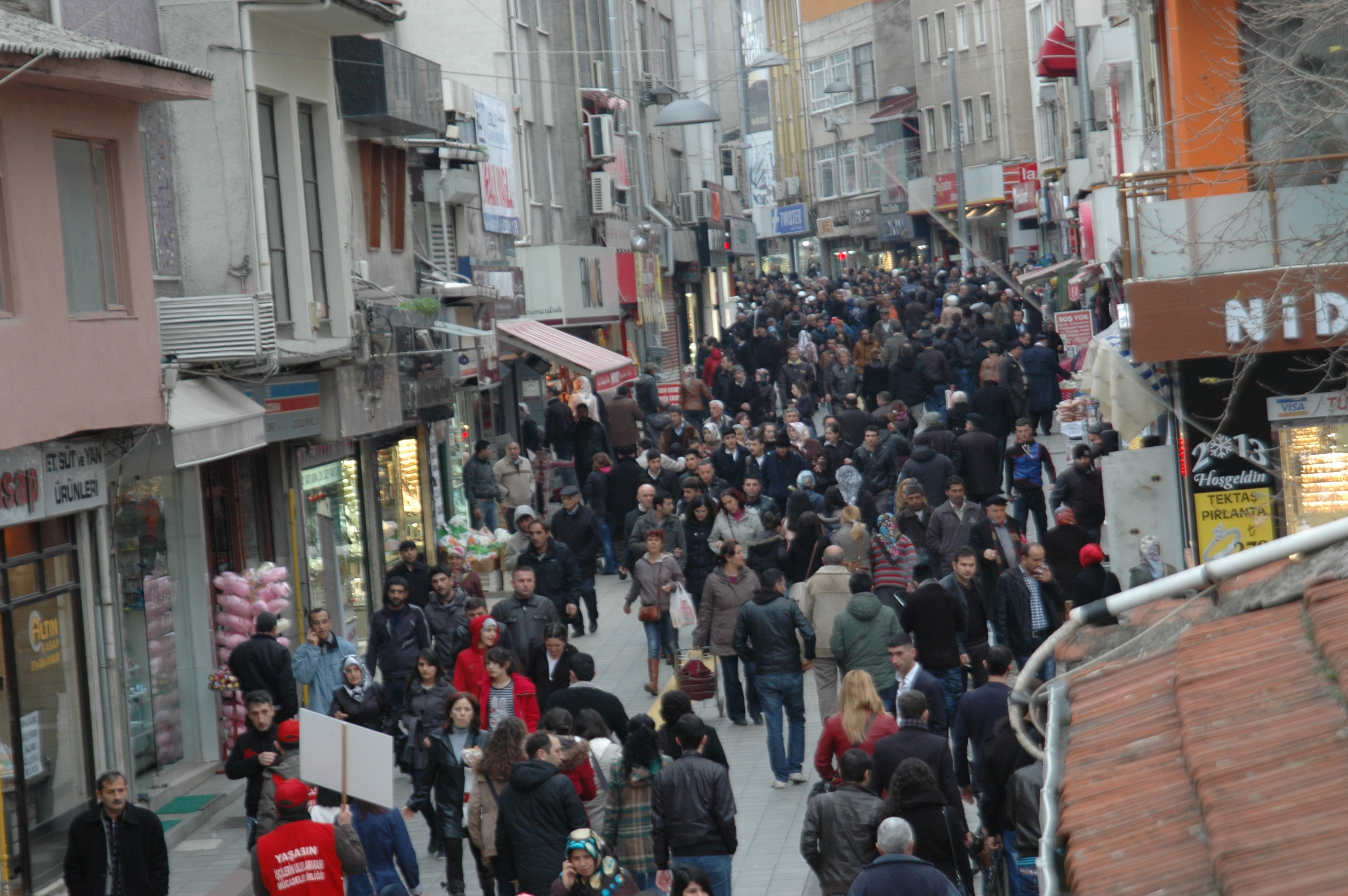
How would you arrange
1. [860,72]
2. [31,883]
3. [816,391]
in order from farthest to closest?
[860,72]
[816,391]
[31,883]

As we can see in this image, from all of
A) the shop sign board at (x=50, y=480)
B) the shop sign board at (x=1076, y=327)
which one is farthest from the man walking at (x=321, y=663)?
the shop sign board at (x=1076, y=327)

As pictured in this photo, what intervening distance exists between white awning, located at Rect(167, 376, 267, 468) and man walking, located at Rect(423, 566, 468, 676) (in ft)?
6.69

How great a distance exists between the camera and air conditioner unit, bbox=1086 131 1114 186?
89.4 ft

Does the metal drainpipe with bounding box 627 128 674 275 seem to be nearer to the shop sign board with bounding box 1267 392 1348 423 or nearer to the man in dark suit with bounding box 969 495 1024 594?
the man in dark suit with bounding box 969 495 1024 594

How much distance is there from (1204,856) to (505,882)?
6587 mm

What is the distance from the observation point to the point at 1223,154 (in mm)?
15359

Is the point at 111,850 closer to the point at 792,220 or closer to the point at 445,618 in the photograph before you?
the point at 445,618

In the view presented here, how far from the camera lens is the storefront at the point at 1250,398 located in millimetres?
13656

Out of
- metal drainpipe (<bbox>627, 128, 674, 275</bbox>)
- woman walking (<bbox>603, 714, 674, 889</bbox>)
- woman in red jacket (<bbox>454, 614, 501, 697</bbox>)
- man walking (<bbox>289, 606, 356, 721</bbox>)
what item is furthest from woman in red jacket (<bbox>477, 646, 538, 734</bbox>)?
metal drainpipe (<bbox>627, 128, 674, 275</bbox>)

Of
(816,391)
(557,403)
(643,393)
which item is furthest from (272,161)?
(816,391)

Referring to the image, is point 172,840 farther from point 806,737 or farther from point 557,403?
point 557,403

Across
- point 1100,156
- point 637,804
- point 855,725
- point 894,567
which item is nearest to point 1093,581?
point 894,567

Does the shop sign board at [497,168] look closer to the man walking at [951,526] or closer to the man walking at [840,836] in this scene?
the man walking at [951,526]

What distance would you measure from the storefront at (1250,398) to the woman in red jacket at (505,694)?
20.4 ft
